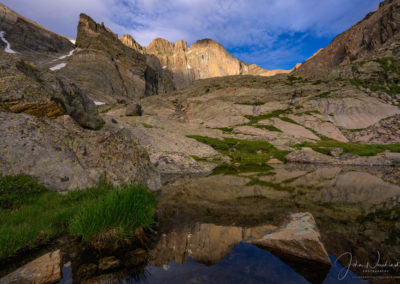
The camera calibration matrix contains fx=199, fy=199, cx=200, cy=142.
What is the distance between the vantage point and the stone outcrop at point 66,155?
11.3 meters

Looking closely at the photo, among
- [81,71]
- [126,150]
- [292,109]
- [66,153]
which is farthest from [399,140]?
[81,71]

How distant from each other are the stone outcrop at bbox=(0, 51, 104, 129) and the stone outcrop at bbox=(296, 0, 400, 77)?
123564 mm

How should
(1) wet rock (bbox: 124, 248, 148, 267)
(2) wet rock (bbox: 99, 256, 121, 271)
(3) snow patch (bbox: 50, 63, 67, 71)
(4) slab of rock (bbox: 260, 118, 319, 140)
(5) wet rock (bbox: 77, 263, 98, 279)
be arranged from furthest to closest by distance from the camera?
(3) snow patch (bbox: 50, 63, 67, 71)
(4) slab of rock (bbox: 260, 118, 319, 140)
(1) wet rock (bbox: 124, 248, 148, 267)
(2) wet rock (bbox: 99, 256, 121, 271)
(5) wet rock (bbox: 77, 263, 98, 279)

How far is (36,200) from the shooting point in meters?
9.58

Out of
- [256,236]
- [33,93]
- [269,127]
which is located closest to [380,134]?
[269,127]

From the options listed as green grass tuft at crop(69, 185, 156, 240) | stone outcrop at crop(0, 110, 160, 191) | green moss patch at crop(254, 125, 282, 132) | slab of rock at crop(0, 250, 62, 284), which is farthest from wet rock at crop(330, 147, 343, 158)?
slab of rock at crop(0, 250, 62, 284)

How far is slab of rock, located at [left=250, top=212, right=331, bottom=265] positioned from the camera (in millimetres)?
5715

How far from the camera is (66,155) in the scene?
13117 mm

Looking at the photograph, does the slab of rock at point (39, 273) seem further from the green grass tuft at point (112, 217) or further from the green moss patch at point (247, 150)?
the green moss patch at point (247, 150)

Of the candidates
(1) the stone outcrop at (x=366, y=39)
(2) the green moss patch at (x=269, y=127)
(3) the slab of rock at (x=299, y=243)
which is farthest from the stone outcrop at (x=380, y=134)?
(3) the slab of rock at (x=299, y=243)

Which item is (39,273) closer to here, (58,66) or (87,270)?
(87,270)

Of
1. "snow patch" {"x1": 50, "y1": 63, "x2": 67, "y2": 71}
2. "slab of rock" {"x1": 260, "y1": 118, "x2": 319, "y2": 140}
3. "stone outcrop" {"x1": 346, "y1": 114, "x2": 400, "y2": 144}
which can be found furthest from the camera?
"snow patch" {"x1": 50, "y1": 63, "x2": 67, "y2": 71}

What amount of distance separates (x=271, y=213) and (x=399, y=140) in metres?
70.8

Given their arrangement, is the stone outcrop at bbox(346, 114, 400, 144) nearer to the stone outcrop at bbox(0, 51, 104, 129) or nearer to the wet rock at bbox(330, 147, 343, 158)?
the wet rock at bbox(330, 147, 343, 158)
